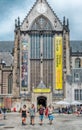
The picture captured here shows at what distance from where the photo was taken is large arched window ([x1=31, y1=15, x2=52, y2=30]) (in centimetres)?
8856

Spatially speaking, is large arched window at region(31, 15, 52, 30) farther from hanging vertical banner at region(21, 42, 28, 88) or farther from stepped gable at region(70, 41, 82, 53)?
stepped gable at region(70, 41, 82, 53)

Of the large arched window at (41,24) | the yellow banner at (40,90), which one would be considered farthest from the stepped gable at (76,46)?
the yellow banner at (40,90)

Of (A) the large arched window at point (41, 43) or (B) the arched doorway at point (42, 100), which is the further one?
(A) the large arched window at point (41, 43)

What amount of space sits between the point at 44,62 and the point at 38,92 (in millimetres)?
7029

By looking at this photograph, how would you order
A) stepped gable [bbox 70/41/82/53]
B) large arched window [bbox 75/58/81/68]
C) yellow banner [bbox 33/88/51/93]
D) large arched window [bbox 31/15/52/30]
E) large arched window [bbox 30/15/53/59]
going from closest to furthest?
yellow banner [bbox 33/88/51/93] → large arched window [bbox 30/15/53/59] → large arched window [bbox 31/15/52/30] → large arched window [bbox 75/58/81/68] → stepped gable [bbox 70/41/82/53]

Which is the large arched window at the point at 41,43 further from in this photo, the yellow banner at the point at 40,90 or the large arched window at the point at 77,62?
the large arched window at the point at 77,62

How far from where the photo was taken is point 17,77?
3433 inches

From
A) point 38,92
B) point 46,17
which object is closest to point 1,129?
point 38,92

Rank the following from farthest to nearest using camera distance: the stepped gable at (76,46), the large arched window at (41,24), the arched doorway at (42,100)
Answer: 1. the stepped gable at (76,46)
2. the large arched window at (41,24)
3. the arched doorway at (42,100)

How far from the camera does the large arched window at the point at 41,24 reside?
88.6 meters

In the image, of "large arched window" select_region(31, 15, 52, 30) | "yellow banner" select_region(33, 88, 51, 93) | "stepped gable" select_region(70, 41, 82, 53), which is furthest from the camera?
"stepped gable" select_region(70, 41, 82, 53)

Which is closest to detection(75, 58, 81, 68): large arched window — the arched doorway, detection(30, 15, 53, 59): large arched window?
detection(30, 15, 53, 59): large arched window

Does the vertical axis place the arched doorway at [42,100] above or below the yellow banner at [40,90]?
below

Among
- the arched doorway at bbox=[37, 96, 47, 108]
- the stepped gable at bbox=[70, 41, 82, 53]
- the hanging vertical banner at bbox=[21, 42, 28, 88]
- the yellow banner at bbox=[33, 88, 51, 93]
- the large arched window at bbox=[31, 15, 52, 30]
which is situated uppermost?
the large arched window at bbox=[31, 15, 52, 30]
